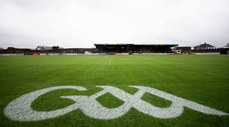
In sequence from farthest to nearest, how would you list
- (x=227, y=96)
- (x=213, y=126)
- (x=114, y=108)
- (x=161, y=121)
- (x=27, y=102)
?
(x=227, y=96)
(x=27, y=102)
(x=114, y=108)
(x=161, y=121)
(x=213, y=126)

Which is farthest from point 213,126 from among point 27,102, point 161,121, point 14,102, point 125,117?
point 14,102

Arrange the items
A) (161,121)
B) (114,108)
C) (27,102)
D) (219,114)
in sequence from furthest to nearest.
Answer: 1. (27,102)
2. (114,108)
3. (219,114)
4. (161,121)

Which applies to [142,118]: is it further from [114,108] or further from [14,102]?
[14,102]

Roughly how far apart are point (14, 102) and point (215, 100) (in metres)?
5.52

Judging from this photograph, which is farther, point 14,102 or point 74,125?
point 14,102

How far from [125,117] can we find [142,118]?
1.14ft

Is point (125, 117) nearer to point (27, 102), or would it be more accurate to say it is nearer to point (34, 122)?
point (34, 122)

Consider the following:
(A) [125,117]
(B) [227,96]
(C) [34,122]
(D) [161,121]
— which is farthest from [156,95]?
(C) [34,122]

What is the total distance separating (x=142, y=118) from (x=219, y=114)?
1.70 metres

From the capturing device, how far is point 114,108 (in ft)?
7.18

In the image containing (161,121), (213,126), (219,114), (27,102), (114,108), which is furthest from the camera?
(27,102)

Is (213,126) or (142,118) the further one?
(142,118)

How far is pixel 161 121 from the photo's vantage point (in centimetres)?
180

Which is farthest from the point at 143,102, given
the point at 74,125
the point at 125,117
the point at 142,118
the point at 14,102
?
the point at 14,102
